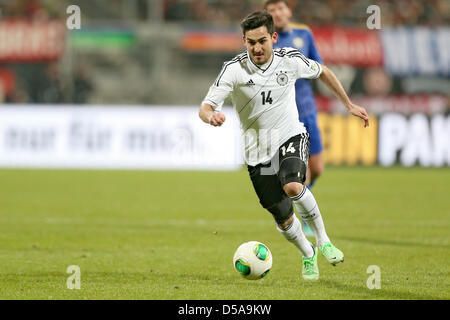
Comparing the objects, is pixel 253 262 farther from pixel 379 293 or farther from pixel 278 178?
pixel 379 293

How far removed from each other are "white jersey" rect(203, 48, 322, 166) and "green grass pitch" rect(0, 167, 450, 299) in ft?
3.63

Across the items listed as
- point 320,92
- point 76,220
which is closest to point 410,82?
point 320,92

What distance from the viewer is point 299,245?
6.92 meters

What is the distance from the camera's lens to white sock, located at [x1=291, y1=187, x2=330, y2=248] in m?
6.72

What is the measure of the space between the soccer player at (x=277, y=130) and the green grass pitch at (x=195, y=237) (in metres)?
0.46

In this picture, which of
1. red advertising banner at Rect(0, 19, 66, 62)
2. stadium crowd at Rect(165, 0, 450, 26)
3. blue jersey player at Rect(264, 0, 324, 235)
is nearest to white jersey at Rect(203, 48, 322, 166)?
blue jersey player at Rect(264, 0, 324, 235)

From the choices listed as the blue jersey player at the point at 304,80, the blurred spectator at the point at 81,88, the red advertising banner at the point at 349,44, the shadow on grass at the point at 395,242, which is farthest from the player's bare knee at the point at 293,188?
the red advertising banner at the point at 349,44

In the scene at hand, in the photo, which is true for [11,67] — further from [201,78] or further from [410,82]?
[410,82]

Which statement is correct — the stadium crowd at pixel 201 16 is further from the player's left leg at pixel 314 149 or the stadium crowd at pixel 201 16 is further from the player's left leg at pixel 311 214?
the player's left leg at pixel 311 214

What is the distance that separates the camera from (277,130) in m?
6.92

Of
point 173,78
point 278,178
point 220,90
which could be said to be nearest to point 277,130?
point 278,178

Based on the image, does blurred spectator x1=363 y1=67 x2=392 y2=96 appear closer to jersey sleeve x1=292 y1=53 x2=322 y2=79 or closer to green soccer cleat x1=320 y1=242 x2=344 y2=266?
jersey sleeve x1=292 y1=53 x2=322 y2=79
